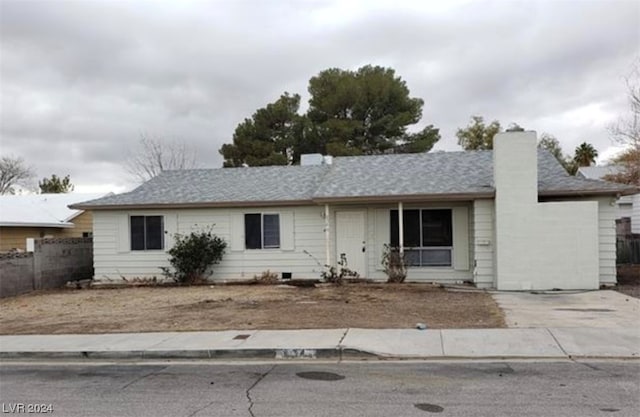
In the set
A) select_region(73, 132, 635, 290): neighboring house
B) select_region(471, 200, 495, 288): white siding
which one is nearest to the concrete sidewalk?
select_region(73, 132, 635, 290): neighboring house

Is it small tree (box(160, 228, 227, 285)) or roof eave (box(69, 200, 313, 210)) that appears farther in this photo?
roof eave (box(69, 200, 313, 210))

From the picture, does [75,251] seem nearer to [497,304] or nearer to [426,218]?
[426,218]

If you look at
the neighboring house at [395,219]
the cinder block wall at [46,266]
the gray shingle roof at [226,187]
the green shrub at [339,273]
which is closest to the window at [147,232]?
the neighboring house at [395,219]

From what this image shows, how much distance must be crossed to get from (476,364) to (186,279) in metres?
13.0

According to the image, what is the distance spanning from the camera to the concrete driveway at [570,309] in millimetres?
10375

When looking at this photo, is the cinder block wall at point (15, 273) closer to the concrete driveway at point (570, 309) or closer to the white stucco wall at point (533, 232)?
the concrete driveway at point (570, 309)

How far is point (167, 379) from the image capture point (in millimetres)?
7387

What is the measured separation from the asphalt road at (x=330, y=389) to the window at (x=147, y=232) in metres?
Answer: 11.7

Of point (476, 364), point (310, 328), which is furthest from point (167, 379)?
point (476, 364)

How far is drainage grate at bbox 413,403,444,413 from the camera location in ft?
19.0

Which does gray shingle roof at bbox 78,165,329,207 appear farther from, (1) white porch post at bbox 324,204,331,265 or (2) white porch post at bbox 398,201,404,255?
(2) white porch post at bbox 398,201,404,255

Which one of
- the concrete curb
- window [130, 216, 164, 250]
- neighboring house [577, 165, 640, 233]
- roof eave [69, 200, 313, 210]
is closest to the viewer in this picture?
the concrete curb

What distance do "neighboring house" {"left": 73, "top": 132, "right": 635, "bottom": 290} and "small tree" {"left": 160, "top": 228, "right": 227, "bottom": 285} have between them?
385 millimetres

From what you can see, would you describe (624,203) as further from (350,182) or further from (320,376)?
(320,376)
